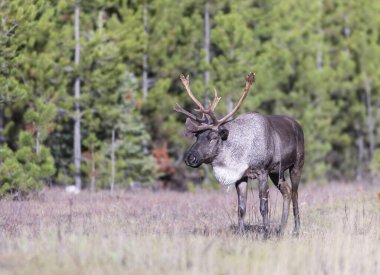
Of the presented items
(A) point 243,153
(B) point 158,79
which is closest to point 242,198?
(A) point 243,153

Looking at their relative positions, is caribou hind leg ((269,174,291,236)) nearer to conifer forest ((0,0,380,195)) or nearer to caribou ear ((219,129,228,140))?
caribou ear ((219,129,228,140))

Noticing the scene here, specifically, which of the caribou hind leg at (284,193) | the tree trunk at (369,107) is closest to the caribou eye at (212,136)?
the caribou hind leg at (284,193)

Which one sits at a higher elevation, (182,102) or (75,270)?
(182,102)

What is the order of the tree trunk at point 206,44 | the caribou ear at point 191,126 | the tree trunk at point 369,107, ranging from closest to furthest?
the caribou ear at point 191,126 → the tree trunk at point 206,44 → the tree trunk at point 369,107

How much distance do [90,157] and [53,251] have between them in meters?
16.4

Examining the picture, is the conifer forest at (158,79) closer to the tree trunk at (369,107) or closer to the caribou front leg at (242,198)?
the tree trunk at (369,107)

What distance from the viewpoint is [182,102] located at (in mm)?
27703

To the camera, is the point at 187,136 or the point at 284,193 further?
the point at 284,193

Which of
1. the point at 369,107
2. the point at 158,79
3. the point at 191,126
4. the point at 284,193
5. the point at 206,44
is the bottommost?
the point at 284,193

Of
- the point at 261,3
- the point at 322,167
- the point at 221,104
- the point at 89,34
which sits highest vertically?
Result: the point at 261,3

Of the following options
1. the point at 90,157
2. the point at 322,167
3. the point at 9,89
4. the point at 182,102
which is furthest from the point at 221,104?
the point at 9,89

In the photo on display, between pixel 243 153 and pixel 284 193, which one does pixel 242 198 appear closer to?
pixel 243 153

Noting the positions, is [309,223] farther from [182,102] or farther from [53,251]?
[182,102]

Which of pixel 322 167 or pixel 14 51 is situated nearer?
pixel 14 51
